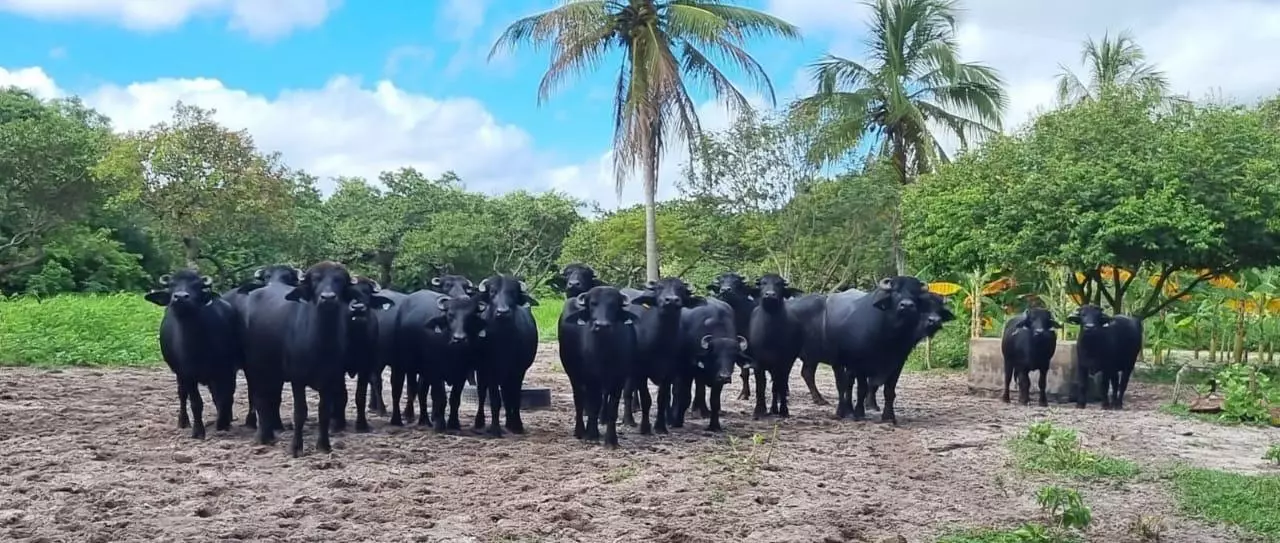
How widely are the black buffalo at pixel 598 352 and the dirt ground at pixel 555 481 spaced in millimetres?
323

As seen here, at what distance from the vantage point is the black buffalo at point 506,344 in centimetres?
1030

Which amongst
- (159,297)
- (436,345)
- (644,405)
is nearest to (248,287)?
(159,297)

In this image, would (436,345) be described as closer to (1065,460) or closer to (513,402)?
(513,402)

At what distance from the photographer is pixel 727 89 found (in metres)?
22.3

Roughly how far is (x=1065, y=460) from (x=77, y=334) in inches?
632

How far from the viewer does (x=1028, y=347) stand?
13.5m

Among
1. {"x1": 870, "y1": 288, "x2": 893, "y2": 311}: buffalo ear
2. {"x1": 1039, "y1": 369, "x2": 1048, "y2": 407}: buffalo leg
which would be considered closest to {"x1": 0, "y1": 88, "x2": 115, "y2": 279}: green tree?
{"x1": 870, "y1": 288, "x2": 893, "y2": 311}: buffalo ear

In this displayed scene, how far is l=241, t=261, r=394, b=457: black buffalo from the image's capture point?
29.4 feet

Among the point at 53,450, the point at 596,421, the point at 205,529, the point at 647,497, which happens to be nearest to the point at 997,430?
the point at 596,421

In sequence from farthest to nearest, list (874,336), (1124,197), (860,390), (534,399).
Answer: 1. (1124,197)
2. (534,399)
3. (860,390)
4. (874,336)

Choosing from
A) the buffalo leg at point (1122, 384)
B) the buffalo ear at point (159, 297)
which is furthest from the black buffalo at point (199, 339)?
the buffalo leg at point (1122, 384)

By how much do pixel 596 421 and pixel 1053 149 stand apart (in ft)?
32.6

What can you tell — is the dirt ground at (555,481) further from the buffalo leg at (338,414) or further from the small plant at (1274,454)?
the buffalo leg at (338,414)

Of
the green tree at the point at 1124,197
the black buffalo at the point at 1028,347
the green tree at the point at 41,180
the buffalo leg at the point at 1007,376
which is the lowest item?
the buffalo leg at the point at 1007,376
